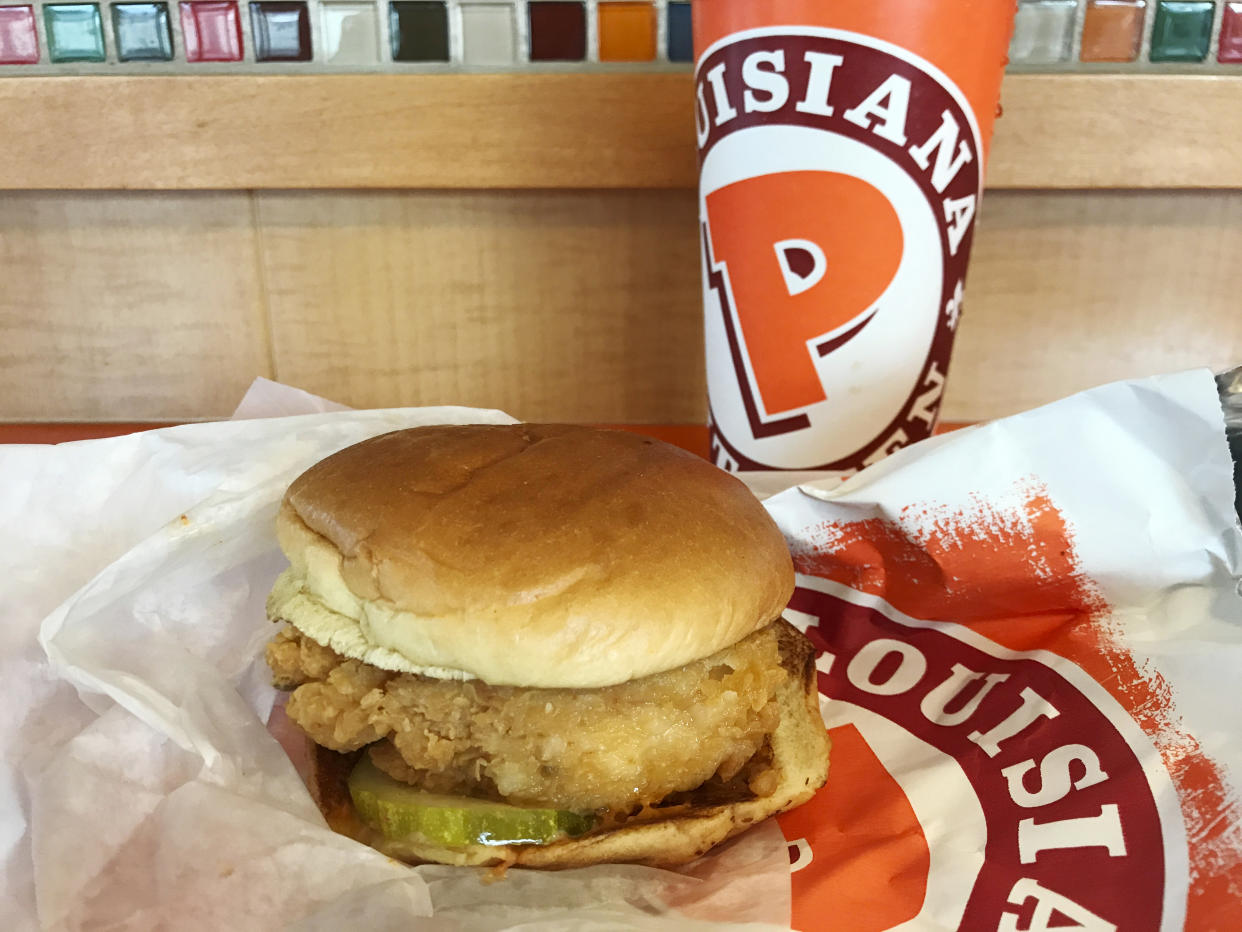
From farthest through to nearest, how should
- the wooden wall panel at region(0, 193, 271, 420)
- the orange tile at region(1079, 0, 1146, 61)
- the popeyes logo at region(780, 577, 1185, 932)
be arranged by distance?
the wooden wall panel at region(0, 193, 271, 420), the orange tile at region(1079, 0, 1146, 61), the popeyes logo at region(780, 577, 1185, 932)

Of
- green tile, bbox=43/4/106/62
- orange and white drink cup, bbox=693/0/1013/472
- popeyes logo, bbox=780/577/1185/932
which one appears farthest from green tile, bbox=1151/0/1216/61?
green tile, bbox=43/4/106/62

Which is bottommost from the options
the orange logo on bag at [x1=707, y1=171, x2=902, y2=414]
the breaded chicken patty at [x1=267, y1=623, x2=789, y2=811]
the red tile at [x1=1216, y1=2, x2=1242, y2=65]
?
the breaded chicken patty at [x1=267, y1=623, x2=789, y2=811]

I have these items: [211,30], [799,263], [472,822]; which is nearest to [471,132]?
[211,30]

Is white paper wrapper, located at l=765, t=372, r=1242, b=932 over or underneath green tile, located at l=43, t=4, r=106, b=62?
underneath

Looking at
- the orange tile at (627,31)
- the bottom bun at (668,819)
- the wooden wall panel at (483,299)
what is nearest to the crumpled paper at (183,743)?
the bottom bun at (668,819)

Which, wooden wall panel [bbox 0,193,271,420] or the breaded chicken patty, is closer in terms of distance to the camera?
the breaded chicken patty

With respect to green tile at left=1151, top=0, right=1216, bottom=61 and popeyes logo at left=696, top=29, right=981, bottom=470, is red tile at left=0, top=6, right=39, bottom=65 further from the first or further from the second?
green tile at left=1151, top=0, right=1216, bottom=61

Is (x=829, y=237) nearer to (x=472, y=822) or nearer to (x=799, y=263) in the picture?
(x=799, y=263)

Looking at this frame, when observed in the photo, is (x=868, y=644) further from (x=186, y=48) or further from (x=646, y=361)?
(x=186, y=48)
